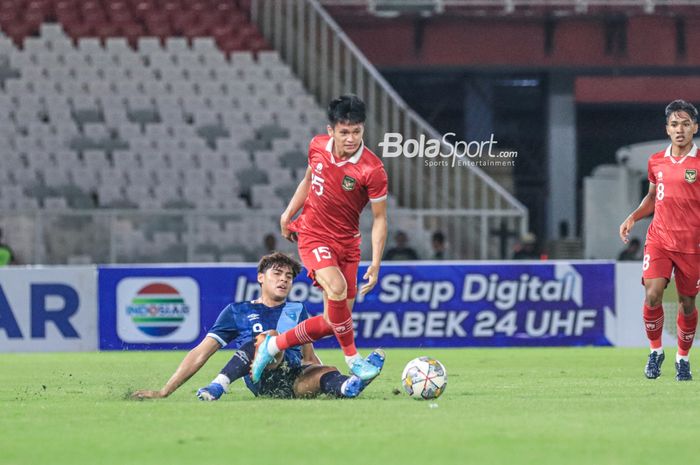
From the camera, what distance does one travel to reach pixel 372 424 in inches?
298

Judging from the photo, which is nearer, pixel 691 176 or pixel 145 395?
pixel 145 395

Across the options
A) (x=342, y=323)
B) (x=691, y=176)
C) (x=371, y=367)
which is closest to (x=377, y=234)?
(x=342, y=323)

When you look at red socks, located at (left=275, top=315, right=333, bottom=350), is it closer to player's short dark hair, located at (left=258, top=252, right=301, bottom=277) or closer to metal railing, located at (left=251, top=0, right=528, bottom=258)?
player's short dark hair, located at (left=258, top=252, right=301, bottom=277)

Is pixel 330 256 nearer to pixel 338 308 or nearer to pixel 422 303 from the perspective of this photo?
pixel 338 308

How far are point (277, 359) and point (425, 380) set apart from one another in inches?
39.8

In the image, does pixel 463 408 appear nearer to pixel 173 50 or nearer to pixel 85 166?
pixel 85 166

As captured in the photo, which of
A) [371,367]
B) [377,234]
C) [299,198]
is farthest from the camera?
[299,198]

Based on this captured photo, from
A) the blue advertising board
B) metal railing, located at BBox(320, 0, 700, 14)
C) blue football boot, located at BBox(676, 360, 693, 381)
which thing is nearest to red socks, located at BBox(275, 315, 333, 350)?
blue football boot, located at BBox(676, 360, 693, 381)

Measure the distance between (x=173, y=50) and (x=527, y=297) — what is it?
11342mm

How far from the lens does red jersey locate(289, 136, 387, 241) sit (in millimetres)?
9469

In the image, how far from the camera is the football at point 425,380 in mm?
9031

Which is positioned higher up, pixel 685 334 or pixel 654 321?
pixel 654 321

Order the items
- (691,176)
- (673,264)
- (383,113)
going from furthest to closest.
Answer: (383,113)
(673,264)
(691,176)

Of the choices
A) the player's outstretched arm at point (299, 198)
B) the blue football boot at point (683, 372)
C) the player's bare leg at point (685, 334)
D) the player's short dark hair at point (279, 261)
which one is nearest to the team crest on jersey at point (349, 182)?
the player's outstretched arm at point (299, 198)
